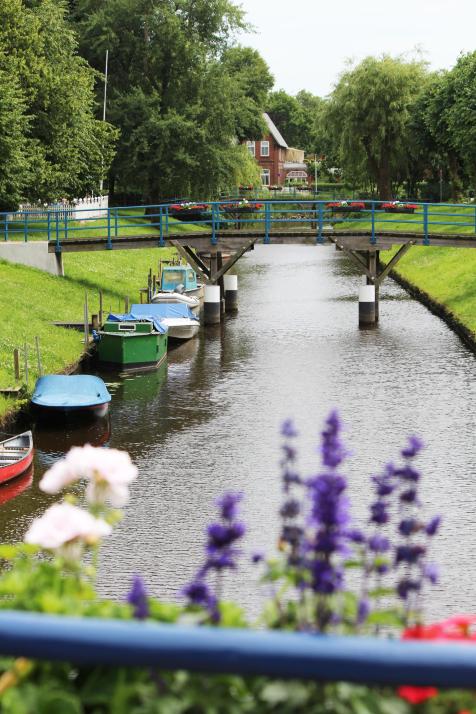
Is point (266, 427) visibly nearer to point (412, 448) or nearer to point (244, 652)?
point (412, 448)

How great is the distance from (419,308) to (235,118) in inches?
1388

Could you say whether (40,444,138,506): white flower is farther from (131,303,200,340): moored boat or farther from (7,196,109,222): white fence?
(7,196,109,222): white fence

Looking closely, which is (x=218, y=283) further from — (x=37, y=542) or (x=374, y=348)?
(x=37, y=542)

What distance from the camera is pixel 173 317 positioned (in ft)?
129

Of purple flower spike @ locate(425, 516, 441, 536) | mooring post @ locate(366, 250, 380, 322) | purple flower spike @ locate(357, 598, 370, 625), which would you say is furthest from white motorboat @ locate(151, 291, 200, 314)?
purple flower spike @ locate(357, 598, 370, 625)

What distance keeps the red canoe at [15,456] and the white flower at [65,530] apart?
15.7 m

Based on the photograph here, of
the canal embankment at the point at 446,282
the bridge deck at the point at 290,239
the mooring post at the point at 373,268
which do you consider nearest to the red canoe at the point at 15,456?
the canal embankment at the point at 446,282

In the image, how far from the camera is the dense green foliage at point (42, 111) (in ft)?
160

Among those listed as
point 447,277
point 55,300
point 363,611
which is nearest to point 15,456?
point 363,611

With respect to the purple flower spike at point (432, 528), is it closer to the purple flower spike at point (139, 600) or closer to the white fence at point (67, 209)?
the purple flower spike at point (139, 600)

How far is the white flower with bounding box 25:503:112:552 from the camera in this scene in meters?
4.37

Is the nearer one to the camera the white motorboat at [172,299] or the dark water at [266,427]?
the dark water at [266,427]

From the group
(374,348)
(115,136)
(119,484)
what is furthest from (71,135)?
(119,484)

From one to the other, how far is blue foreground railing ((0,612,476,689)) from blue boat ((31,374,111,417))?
21.5 meters
